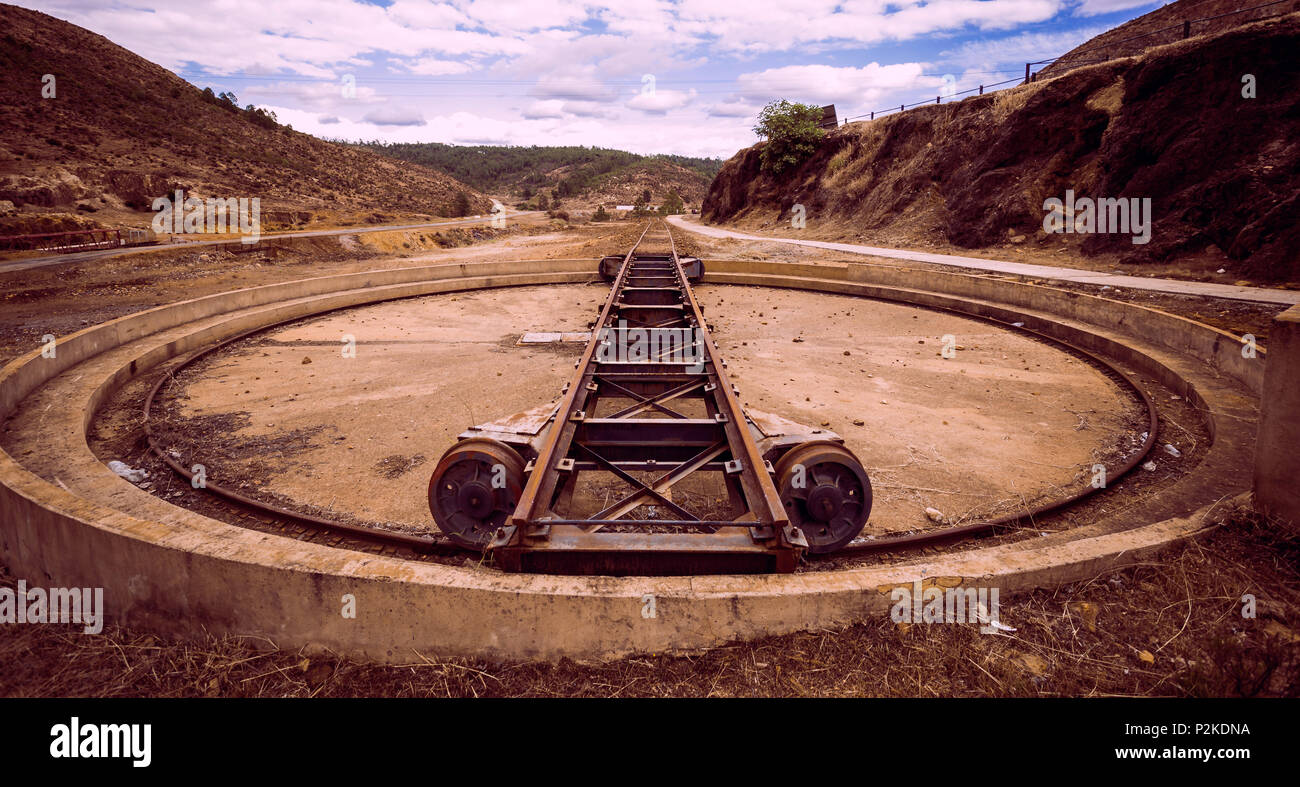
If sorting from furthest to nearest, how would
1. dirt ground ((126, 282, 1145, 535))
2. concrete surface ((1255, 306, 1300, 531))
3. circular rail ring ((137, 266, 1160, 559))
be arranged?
dirt ground ((126, 282, 1145, 535)), circular rail ring ((137, 266, 1160, 559)), concrete surface ((1255, 306, 1300, 531))

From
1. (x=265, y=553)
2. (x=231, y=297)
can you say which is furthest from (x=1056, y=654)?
(x=231, y=297)

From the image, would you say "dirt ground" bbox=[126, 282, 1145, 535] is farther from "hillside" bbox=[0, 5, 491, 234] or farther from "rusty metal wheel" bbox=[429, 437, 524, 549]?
"hillside" bbox=[0, 5, 491, 234]

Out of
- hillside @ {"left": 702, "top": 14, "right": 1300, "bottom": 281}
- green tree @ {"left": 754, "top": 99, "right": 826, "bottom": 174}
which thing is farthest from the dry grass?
green tree @ {"left": 754, "top": 99, "right": 826, "bottom": 174}

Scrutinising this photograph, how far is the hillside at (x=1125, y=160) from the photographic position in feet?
44.5

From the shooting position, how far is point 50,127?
35.2 m

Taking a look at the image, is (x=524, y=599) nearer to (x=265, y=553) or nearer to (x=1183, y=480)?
(x=265, y=553)

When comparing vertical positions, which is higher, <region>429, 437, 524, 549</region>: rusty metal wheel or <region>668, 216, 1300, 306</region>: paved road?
<region>668, 216, 1300, 306</region>: paved road

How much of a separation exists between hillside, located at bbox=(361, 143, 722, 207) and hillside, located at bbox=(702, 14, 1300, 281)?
244ft

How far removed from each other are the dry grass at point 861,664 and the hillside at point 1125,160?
13.6 m

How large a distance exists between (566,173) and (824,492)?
157464 millimetres

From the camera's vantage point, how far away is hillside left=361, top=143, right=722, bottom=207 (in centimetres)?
11019

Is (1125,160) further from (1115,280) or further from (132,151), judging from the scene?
(132,151)

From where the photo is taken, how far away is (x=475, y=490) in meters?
3.47

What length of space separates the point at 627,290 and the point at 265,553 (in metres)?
8.77
